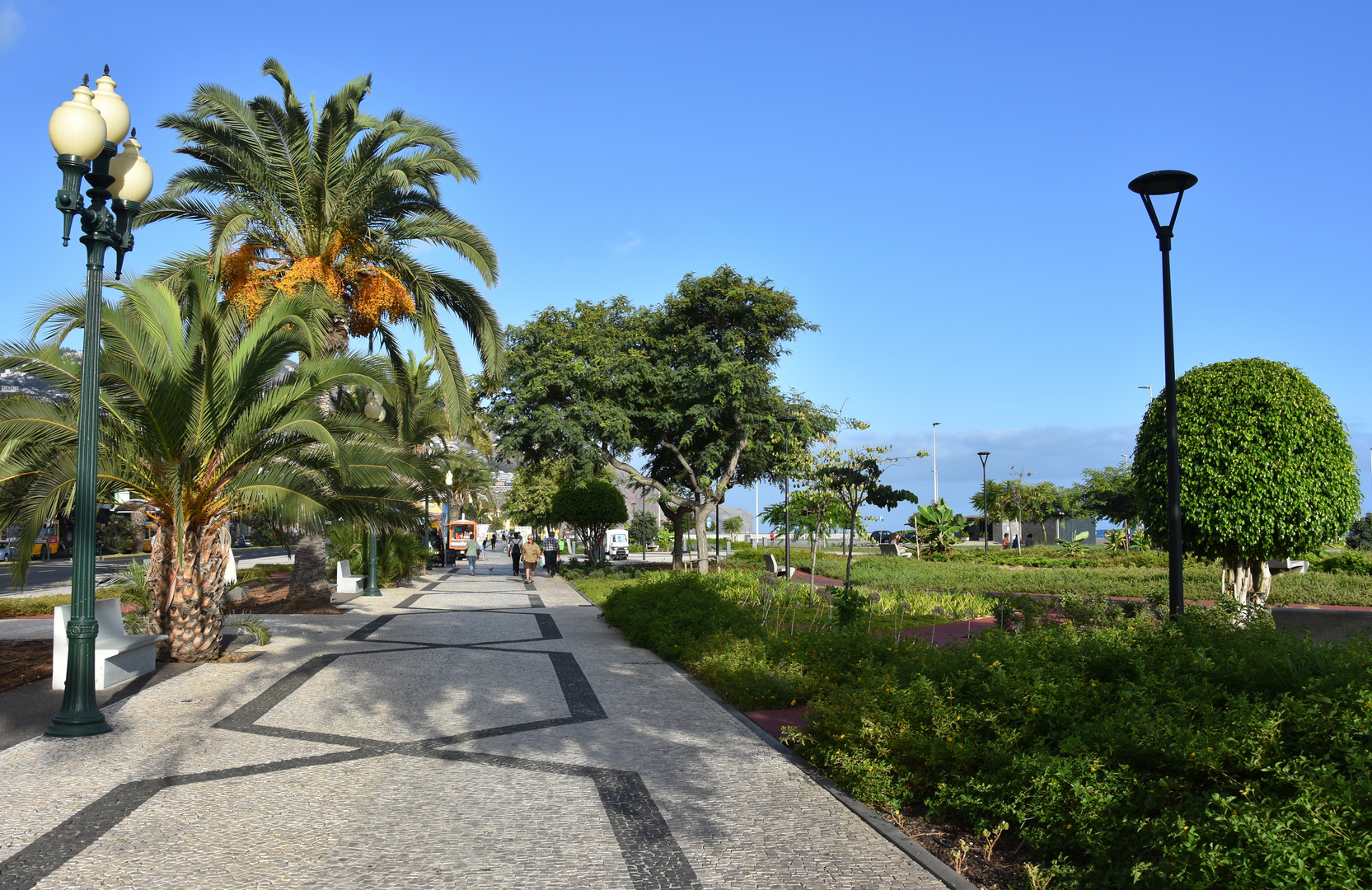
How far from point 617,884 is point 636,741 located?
8.90ft

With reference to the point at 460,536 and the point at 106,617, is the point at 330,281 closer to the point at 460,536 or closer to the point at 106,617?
the point at 106,617

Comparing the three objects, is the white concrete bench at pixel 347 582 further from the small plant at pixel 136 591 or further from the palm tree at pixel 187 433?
the palm tree at pixel 187 433

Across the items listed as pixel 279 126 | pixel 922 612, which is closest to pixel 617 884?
pixel 922 612

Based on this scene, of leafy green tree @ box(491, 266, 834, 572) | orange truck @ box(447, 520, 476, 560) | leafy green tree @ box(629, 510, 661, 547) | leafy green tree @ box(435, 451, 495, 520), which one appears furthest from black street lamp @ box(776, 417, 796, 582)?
leafy green tree @ box(629, 510, 661, 547)

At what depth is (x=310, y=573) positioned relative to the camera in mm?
18641

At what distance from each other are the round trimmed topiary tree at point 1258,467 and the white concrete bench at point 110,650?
12.0m

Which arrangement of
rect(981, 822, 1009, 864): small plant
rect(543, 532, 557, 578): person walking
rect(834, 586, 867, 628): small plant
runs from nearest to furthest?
1. rect(981, 822, 1009, 864): small plant
2. rect(834, 586, 867, 628): small plant
3. rect(543, 532, 557, 578): person walking

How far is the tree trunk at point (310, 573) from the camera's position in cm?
1839

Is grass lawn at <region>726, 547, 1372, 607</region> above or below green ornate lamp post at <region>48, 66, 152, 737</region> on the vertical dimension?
below

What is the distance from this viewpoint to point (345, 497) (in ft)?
39.0

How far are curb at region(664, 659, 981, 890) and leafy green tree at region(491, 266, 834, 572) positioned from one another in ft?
59.1

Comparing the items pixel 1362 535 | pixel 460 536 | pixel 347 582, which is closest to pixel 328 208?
pixel 347 582

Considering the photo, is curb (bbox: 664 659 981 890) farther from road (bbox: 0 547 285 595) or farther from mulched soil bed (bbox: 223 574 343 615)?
road (bbox: 0 547 285 595)

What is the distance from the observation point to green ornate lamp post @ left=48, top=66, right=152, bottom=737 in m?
7.00
